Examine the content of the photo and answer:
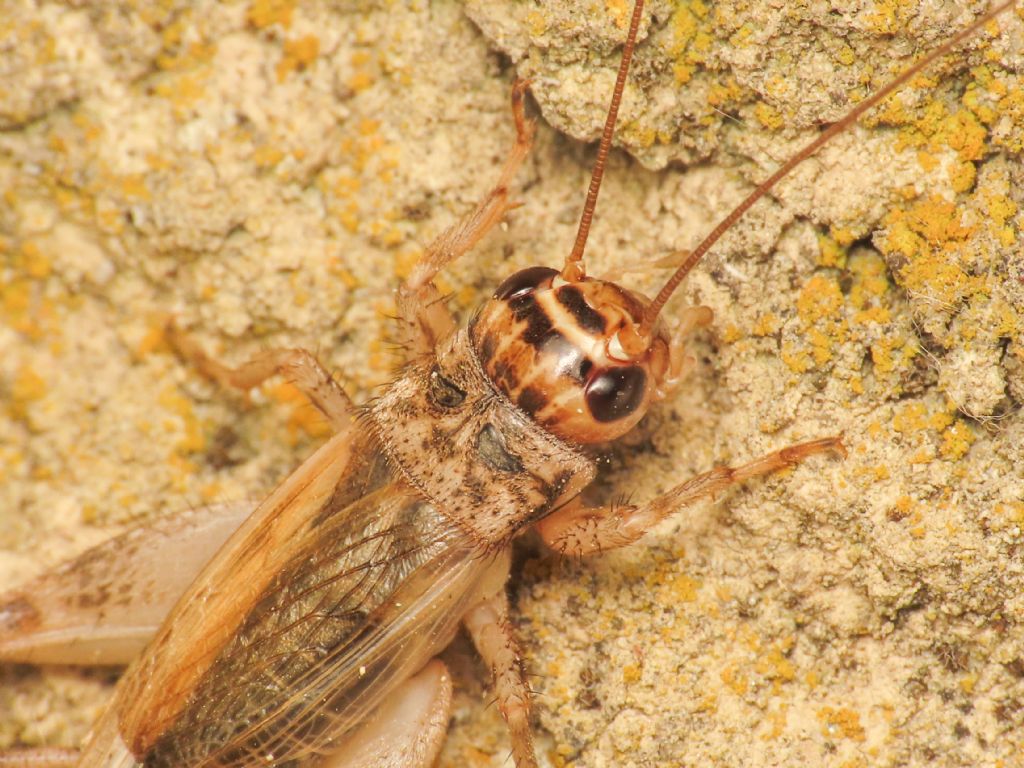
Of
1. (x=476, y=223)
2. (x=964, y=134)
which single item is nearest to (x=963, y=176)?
(x=964, y=134)

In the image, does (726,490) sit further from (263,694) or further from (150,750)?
(150,750)

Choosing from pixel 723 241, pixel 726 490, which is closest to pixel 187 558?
pixel 726 490

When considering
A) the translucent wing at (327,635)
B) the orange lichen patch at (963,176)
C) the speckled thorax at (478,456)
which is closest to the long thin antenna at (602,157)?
the speckled thorax at (478,456)

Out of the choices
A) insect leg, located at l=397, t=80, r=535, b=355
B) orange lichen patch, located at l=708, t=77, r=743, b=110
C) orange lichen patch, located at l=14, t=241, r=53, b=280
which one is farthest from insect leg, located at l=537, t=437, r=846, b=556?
orange lichen patch, located at l=14, t=241, r=53, b=280

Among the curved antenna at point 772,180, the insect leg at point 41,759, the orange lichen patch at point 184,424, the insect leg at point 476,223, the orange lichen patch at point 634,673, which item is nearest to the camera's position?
the curved antenna at point 772,180

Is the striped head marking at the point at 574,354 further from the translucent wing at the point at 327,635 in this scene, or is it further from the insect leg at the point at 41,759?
the insect leg at the point at 41,759

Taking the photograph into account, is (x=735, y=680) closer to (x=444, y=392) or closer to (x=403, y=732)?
(x=403, y=732)
